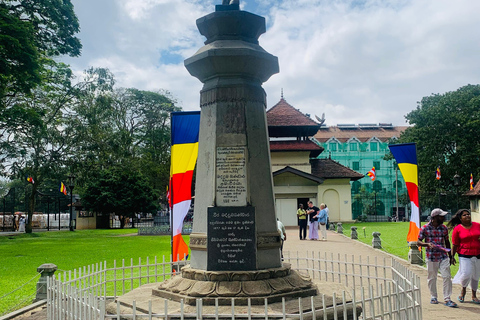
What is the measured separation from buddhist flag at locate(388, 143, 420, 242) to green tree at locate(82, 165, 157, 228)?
31757 mm

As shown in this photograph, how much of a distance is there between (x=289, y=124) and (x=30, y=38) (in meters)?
24.7

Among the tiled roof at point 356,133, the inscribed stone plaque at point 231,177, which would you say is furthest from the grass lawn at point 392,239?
the tiled roof at point 356,133

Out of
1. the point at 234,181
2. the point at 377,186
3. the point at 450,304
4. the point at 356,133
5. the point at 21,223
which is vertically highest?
the point at 356,133

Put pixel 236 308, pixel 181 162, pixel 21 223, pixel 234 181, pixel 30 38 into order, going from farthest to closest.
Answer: pixel 21 223 → pixel 30 38 → pixel 181 162 → pixel 234 181 → pixel 236 308

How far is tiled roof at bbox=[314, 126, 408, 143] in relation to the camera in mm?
80988

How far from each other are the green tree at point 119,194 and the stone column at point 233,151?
1400 inches

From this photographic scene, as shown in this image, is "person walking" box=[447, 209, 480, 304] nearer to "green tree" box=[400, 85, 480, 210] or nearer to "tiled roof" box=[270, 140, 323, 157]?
"tiled roof" box=[270, 140, 323, 157]

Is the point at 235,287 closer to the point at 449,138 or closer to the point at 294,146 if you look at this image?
the point at 294,146

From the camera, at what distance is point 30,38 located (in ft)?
67.8

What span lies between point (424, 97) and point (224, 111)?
4446 centimetres

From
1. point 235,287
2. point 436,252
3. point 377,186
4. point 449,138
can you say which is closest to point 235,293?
point 235,287

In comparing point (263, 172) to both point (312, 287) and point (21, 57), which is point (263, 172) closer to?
point (312, 287)

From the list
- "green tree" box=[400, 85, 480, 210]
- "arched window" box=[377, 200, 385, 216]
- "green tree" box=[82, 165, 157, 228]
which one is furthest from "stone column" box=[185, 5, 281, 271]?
"arched window" box=[377, 200, 385, 216]

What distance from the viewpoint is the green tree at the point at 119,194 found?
41.0m
